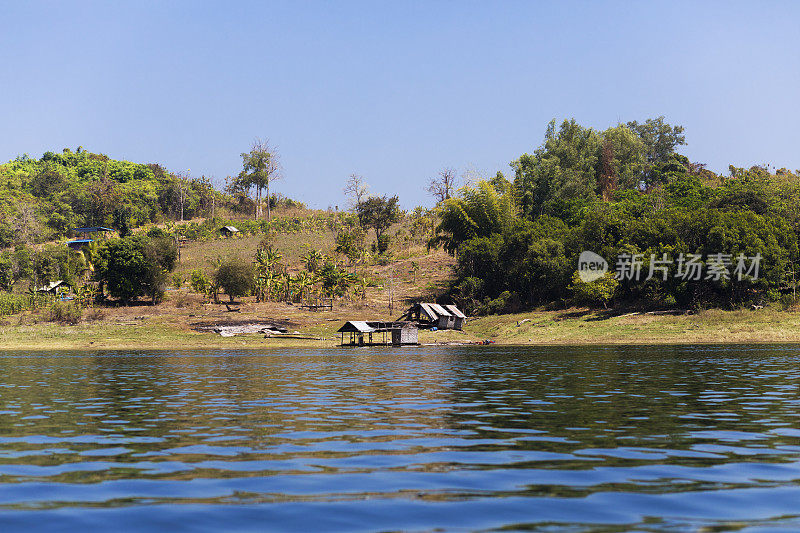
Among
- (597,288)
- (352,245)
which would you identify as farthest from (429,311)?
(352,245)

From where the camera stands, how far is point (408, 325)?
8425 centimetres

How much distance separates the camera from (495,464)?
12.5m

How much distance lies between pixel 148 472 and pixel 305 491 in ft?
10.9

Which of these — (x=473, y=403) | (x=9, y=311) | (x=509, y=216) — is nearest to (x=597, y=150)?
(x=509, y=216)

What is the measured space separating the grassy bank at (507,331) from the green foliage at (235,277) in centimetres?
872

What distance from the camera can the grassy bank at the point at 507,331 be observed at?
7525 cm

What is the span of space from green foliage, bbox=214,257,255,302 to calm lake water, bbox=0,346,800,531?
7139 centimetres

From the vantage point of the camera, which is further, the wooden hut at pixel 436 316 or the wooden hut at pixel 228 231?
the wooden hut at pixel 228 231

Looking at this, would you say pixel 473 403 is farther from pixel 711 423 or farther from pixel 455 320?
pixel 455 320

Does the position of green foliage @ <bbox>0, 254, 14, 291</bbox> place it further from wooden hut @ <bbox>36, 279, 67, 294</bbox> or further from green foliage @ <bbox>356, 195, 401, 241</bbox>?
green foliage @ <bbox>356, 195, 401, 241</bbox>

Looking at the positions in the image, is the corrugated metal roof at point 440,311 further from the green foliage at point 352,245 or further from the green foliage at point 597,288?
the green foliage at point 352,245

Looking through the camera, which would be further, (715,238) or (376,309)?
(376,309)

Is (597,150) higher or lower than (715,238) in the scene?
higher

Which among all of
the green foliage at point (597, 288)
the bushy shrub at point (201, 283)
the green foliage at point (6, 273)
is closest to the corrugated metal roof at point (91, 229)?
the green foliage at point (6, 273)
